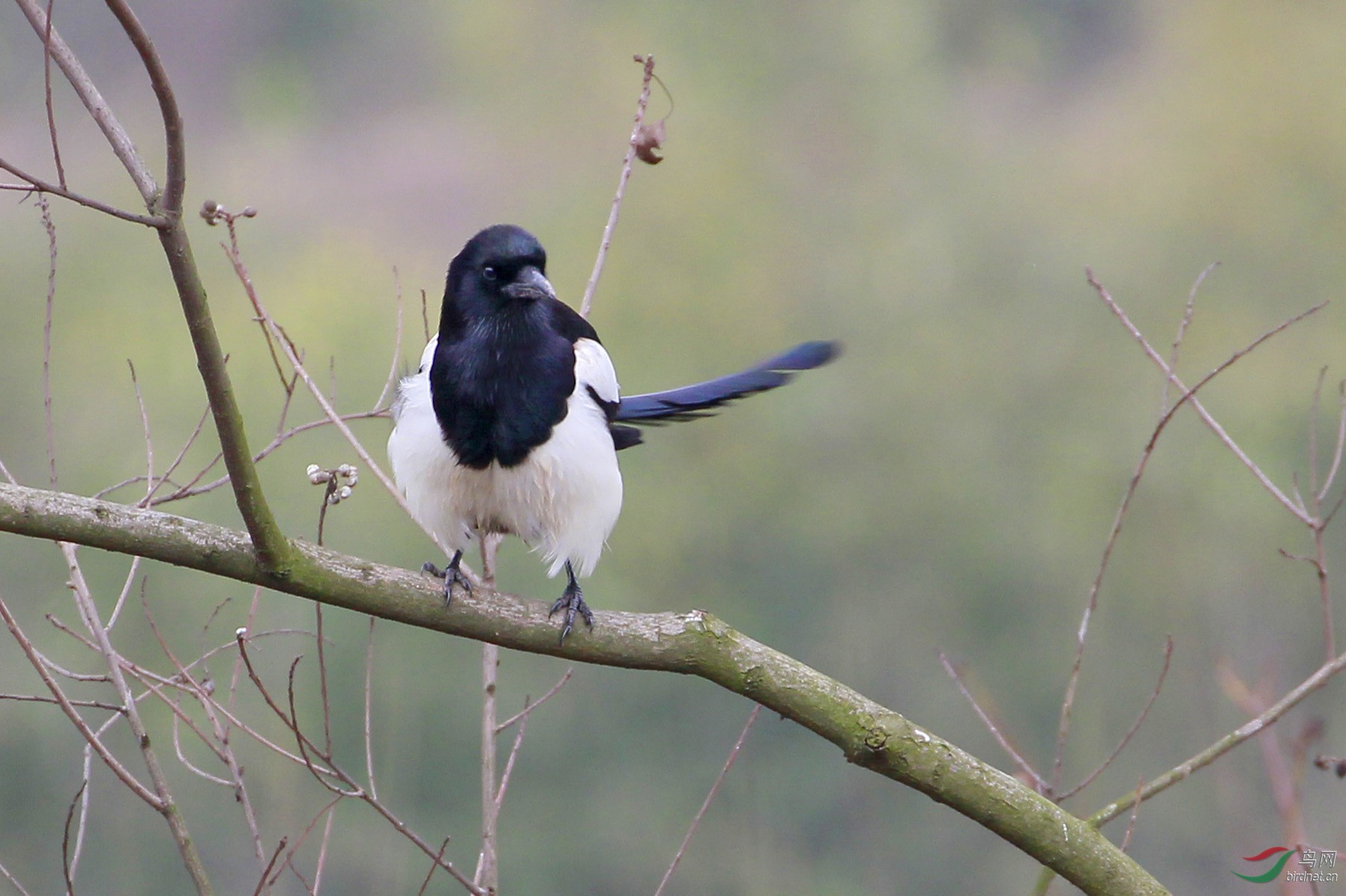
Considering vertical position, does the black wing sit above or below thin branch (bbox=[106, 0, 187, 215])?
above

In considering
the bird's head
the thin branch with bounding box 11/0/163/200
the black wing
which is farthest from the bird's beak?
the thin branch with bounding box 11/0/163/200

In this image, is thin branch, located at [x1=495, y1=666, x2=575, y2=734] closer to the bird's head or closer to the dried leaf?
the bird's head

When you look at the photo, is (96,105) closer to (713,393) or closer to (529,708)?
(529,708)

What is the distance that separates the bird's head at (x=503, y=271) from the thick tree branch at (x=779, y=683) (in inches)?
15.4

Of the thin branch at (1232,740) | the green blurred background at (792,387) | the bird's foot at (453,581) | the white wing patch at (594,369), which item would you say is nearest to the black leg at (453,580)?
the bird's foot at (453,581)

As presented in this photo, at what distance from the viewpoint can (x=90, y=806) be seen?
2.66 m

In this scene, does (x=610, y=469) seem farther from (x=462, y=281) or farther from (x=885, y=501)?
(x=885, y=501)

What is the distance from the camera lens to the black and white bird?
4.28ft

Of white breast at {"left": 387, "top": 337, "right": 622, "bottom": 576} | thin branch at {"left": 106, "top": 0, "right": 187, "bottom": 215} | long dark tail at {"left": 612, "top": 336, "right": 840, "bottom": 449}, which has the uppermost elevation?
long dark tail at {"left": 612, "top": 336, "right": 840, "bottom": 449}

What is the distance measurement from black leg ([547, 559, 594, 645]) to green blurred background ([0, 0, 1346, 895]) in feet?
5.28

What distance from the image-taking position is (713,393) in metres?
1.56

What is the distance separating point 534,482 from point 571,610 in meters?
0.29

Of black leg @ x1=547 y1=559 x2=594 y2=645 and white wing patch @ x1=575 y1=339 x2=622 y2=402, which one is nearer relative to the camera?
black leg @ x1=547 y1=559 x2=594 y2=645

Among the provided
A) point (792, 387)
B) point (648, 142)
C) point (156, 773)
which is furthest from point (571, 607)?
point (792, 387)
